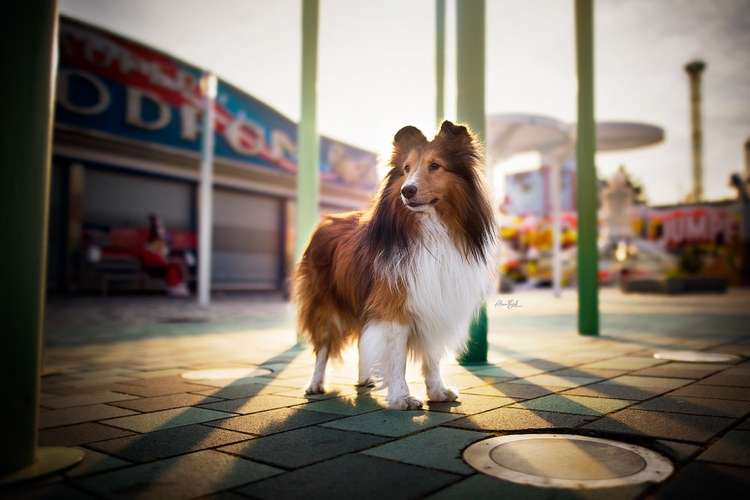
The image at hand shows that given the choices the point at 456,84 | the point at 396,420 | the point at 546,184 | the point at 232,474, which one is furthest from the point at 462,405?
the point at 546,184

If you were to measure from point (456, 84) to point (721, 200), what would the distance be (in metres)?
47.0

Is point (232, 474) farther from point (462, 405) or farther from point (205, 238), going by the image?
point (205, 238)

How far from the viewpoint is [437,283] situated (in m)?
3.86

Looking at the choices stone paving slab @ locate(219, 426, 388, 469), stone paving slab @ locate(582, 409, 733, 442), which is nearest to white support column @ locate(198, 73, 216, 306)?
stone paving slab @ locate(219, 426, 388, 469)

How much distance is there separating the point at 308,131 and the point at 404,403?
16.8ft

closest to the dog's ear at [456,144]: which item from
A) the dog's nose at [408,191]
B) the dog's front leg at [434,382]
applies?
the dog's nose at [408,191]

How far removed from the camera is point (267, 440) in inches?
114

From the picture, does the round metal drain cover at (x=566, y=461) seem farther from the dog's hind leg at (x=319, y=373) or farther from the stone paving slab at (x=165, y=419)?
the dog's hind leg at (x=319, y=373)

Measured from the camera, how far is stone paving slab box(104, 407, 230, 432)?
10.6 ft

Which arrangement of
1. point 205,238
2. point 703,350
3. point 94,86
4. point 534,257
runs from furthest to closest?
1. point 534,257
2. point 94,86
3. point 205,238
4. point 703,350

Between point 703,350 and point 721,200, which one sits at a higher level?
point 721,200

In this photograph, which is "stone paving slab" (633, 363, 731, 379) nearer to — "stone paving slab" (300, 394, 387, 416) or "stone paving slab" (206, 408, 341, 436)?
"stone paving slab" (300, 394, 387, 416)

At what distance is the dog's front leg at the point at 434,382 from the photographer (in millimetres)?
3939

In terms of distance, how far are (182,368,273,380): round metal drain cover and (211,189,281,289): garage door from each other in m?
22.9
